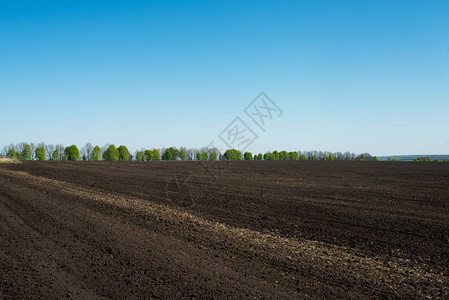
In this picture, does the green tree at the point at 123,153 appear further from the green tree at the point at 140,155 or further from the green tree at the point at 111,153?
the green tree at the point at 140,155

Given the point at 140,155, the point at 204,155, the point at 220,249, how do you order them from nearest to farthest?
the point at 220,249 → the point at 140,155 → the point at 204,155

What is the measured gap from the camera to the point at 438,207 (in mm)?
12211

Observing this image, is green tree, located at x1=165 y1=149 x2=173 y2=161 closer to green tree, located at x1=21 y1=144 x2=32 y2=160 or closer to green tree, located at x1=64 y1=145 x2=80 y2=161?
green tree, located at x1=64 y1=145 x2=80 y2=161

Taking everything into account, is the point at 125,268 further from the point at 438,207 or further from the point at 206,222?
the point at 438,207

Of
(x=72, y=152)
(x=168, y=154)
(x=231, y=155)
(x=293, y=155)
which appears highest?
(x=72, y=152)

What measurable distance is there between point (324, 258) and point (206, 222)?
13.3 feet

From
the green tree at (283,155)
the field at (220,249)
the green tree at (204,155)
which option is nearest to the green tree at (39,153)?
the green tree at (204,155)

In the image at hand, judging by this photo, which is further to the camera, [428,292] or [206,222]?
[206,222]

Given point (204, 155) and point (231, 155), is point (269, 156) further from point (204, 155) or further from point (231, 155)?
point (204, 155)

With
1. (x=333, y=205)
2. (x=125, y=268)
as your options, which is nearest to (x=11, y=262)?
(x=125, y=268)

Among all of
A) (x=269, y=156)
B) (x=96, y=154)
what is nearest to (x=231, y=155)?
(x=269, y=156)

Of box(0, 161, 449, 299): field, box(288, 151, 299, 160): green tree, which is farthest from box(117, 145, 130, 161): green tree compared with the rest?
box(0, 161, 449, 299): field

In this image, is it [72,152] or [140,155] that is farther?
[140,155]

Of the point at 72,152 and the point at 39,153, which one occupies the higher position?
the point at 72,152
